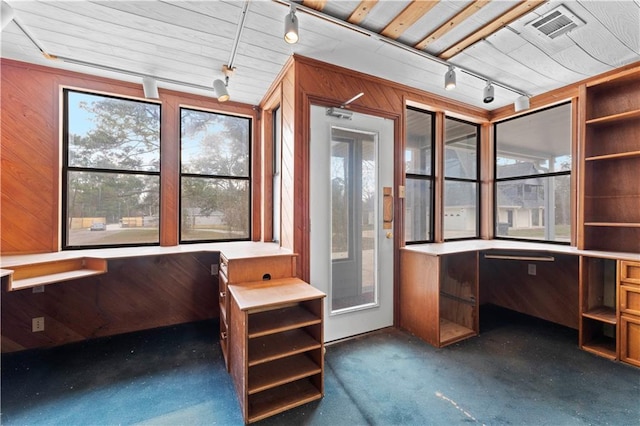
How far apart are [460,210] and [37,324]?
4.97m

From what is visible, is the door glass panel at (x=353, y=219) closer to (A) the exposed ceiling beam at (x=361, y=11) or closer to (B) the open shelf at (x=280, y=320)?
(B) the open shelf at (x=280, y=320)

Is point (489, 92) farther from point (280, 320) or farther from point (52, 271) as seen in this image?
point (52, 271)

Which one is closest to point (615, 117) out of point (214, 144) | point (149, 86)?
point (214, 144)

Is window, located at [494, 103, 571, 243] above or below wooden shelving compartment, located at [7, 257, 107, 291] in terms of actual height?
above

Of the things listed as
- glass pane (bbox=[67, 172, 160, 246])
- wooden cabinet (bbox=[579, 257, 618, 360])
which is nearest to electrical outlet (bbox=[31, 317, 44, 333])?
glass pane (bbox=[67, 172, 160, 246])

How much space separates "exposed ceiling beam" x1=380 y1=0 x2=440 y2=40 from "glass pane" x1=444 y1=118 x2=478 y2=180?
1965mm

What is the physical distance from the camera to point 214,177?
3.46m

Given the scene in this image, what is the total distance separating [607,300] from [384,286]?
Answer: 223 centimetres

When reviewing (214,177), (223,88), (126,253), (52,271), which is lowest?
(52,271)

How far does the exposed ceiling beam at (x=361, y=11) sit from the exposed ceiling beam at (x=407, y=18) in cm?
23

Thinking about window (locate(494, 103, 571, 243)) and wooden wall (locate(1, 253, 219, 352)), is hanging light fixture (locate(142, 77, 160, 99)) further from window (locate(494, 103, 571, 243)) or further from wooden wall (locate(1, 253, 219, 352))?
window (locate(494, 103, 571, 243))

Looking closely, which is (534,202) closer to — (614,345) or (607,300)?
(607,300)

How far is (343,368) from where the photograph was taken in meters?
2.31

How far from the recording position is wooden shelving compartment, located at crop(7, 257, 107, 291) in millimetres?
2070
